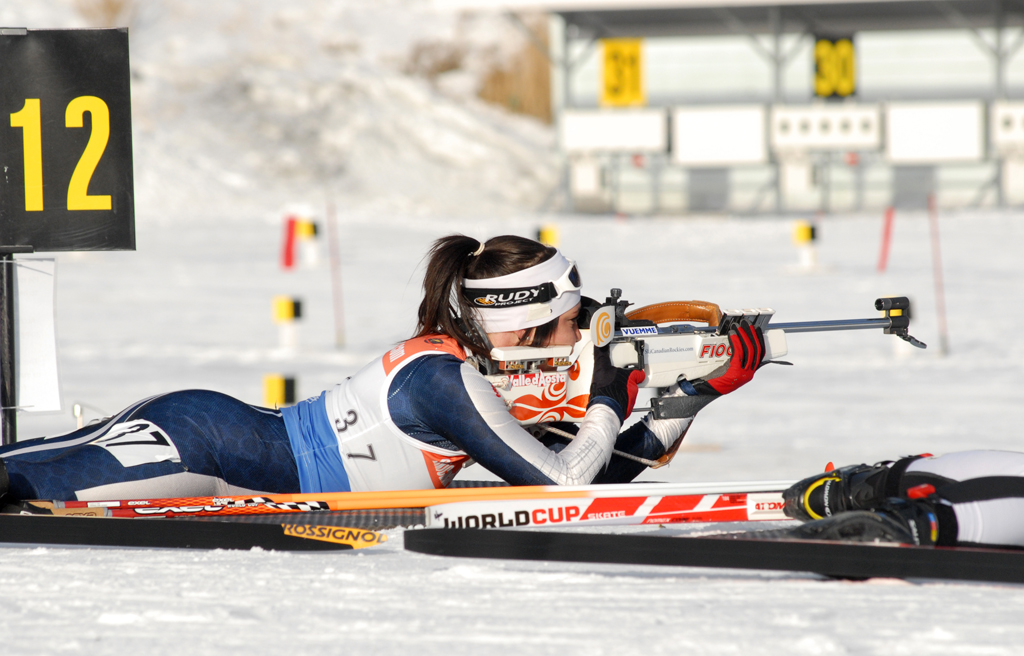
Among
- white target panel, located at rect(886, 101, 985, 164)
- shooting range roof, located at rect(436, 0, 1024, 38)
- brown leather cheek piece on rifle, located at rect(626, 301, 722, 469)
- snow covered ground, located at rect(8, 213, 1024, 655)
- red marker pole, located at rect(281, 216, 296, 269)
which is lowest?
snow covered ground, located at rect(8, 213, 1024, 655)

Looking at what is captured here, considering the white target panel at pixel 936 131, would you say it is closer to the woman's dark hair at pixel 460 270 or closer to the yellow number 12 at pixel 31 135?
the yellow number 12 at pixel 31 135

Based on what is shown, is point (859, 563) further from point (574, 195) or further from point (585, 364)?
point (574, 195)

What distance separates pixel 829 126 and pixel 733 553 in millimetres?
21711

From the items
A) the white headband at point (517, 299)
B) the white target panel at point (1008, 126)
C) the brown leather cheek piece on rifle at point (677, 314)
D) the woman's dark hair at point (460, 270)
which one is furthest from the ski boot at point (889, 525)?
the white target panel at point (1008, 126)

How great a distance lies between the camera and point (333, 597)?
3.03m

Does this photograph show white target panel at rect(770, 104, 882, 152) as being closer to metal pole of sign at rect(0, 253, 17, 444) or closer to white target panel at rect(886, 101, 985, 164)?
white target panel at rect(886, 101, 985, 164)

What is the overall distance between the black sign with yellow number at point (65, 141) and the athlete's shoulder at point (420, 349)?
4.79ft

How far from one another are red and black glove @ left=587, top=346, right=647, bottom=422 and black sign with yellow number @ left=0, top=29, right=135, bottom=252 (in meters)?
1.90

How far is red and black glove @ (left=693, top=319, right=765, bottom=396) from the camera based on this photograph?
150 inches

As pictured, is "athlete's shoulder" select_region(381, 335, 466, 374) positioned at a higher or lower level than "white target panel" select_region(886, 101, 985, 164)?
lower

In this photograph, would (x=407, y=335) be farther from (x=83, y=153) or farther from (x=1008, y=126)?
(x=1008, y=126)

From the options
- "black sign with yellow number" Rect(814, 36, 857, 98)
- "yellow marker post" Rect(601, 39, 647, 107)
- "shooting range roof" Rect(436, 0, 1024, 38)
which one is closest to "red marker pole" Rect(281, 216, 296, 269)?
"shooting range roof" Rect(436, 0, 1024, 38)

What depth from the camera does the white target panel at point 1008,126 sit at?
23.0 metres

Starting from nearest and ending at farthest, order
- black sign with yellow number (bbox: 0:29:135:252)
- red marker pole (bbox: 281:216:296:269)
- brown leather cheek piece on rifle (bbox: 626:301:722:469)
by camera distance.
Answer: brown leather cheek piece on rifle (bbox: 626:301:722:469), black sign with yellow number (bbox: 0:29:135:252), red marker pole (bbox: 281:216:296:269)
